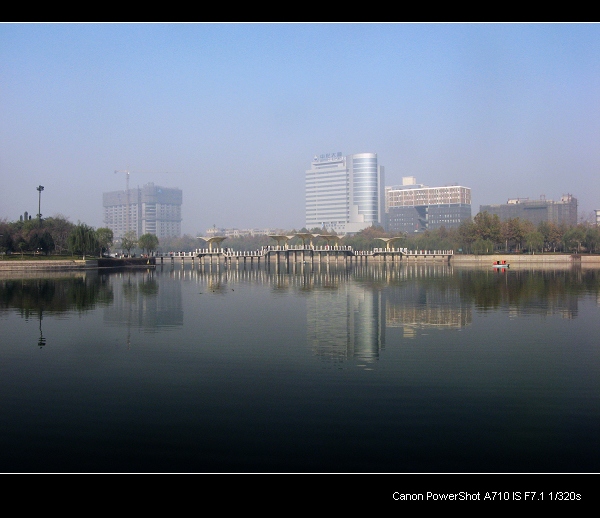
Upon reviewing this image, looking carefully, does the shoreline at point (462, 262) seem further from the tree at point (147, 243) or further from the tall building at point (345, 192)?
the tall building at point (345, 192)

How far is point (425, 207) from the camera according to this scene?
17475cm

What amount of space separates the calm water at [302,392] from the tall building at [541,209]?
145563 millimetres

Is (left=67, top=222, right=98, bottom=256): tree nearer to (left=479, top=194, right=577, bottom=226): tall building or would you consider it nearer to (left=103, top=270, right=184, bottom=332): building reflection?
(left=103, top=270, right=184, bottom=332): building reflection

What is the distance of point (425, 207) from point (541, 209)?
3322cm

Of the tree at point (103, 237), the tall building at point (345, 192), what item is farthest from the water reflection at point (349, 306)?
the tall building at point (345, 192)

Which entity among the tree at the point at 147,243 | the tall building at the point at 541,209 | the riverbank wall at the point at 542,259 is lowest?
the riverbank wall at the point at 542,259

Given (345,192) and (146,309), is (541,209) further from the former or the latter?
(146,309)

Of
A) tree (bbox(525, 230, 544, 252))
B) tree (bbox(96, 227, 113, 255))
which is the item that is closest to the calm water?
tree (bbox(96, 227, 113, 255))

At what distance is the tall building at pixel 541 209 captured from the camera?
156m

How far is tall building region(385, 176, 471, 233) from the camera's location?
167125 millimetres

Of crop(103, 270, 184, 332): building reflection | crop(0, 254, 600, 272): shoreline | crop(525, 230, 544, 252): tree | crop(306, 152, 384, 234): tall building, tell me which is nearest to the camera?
crop(103, 270, 184, 332): building reflection

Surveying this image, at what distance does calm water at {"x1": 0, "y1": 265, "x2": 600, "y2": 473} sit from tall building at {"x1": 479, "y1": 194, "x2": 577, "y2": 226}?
146 meters

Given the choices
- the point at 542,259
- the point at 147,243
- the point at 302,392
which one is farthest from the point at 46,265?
the point at 542,259
